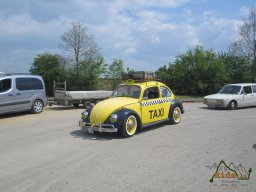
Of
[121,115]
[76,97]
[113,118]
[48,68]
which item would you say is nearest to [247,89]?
[76,97]

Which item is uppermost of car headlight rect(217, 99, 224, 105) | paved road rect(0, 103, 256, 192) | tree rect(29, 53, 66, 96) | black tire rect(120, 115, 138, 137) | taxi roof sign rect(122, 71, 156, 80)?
tree rect(29, 53, 66, 96)

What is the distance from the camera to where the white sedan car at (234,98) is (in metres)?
17.0

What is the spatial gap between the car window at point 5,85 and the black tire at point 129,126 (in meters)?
7.39

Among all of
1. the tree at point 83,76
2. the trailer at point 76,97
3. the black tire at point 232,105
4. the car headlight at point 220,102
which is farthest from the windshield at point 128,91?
the tree at point 83,76

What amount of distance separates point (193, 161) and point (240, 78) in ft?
75.7

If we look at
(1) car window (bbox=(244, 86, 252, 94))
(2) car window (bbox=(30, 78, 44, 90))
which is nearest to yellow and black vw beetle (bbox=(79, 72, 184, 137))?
(2) car window (bbox=(30, 78, 44, 90))

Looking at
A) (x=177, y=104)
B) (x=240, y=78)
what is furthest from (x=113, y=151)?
(x=240, y=78)

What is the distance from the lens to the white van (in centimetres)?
1461

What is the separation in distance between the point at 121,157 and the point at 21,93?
9.26 m

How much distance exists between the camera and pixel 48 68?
26.6 m

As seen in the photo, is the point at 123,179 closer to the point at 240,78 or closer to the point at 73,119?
the point at 73,119

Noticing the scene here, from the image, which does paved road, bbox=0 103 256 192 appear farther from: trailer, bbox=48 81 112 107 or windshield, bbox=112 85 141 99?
trailer, bbox=48 81 112 107

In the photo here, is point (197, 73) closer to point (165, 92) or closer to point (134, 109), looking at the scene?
point (165, 92)

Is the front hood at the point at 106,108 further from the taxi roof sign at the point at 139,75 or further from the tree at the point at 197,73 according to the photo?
the tree at the point at 197,73
